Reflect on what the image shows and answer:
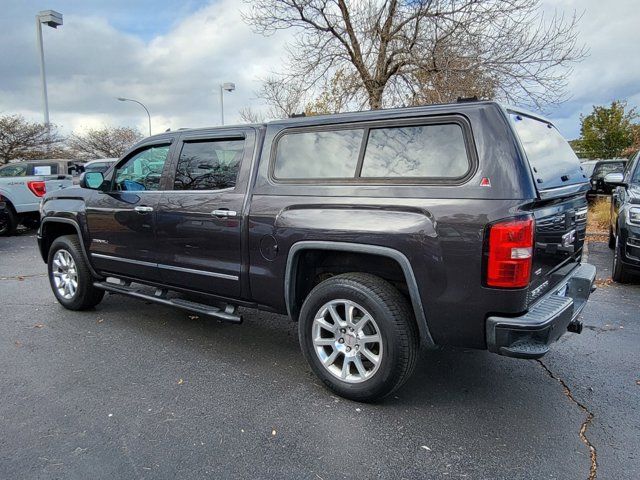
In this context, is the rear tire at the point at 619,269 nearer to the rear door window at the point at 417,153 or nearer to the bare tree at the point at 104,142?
the rear door window at the point at 417,153

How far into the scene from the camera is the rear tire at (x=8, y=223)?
1097 cm

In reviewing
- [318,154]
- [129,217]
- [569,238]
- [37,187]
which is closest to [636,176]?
[569,238]

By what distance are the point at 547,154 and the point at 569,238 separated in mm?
610

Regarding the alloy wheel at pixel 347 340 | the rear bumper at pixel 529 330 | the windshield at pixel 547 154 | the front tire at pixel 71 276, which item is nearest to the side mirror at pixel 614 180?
the windshield at pixel 547 154

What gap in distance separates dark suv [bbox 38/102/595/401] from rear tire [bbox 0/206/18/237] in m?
8.58

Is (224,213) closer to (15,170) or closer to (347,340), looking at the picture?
(347,340)

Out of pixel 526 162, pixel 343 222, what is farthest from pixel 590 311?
pixel 343 222

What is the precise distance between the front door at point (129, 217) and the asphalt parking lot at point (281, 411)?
2.22 ft

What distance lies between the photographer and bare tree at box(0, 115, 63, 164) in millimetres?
20828

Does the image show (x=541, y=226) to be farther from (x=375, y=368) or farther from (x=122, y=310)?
(x=122, y=310)

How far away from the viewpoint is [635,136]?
27297 millimetres

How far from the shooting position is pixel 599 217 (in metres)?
12.4

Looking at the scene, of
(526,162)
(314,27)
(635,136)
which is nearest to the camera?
(526,162)

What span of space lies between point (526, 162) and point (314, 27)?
1343 centimetres
